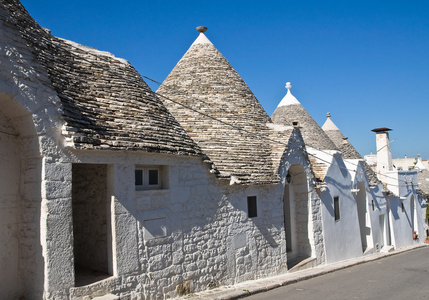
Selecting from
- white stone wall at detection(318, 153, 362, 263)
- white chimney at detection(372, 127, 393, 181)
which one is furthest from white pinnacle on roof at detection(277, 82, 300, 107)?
white chimney at detection(372, 127, 393, 181)

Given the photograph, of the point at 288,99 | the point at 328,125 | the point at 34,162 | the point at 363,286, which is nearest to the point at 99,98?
the point at 34,162

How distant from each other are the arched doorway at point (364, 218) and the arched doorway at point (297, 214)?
579cm

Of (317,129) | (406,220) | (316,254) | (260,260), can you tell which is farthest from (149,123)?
(406,220)

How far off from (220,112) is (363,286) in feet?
18.8

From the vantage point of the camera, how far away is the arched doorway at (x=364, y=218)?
17.1 meters

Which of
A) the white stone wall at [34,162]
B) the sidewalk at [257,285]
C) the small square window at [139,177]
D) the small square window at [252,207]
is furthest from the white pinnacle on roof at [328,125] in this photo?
the white stone wall at [34,162]

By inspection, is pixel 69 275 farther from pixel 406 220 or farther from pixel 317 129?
pixel 406 220

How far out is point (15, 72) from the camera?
5.56 metres

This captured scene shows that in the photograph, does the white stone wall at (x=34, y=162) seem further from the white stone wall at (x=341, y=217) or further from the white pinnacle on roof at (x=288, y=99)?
the white pinnacle on roof at (x=288, y=99)

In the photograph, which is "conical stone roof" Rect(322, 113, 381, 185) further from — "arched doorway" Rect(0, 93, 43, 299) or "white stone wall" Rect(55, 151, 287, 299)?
"arched doorway" Rect(0, 93, 43, 299)

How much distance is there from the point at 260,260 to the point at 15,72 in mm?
6764

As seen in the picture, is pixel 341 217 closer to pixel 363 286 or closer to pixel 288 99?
pixel 363 286

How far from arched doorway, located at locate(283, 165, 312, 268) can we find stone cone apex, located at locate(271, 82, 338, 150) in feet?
17.3

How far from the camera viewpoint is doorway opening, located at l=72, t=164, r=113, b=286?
7.26 meters
